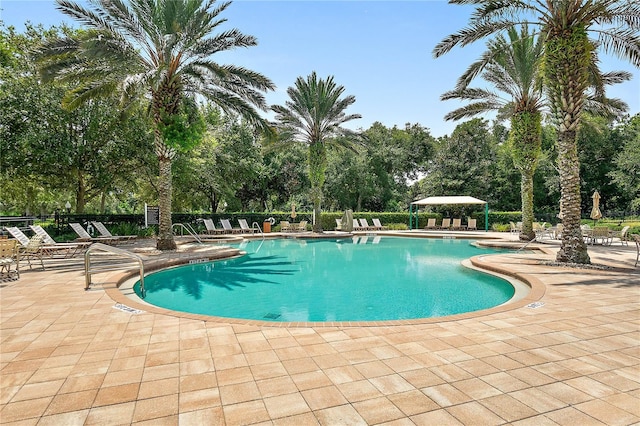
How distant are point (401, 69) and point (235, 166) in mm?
15067

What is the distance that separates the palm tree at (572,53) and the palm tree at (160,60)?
355 inches

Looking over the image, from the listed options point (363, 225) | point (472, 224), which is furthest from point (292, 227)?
point (472, 224)

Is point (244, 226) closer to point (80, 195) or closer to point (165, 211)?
point (80, 195)

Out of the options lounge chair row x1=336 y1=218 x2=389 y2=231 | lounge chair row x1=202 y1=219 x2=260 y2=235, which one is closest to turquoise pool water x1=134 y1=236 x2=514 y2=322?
lounge chair row x1=202 y1=219 x2=260 y2=235

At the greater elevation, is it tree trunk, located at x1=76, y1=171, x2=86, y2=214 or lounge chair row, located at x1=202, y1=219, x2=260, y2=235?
tree trunk, located at x1=76, y1=171, x2=86, y2=214

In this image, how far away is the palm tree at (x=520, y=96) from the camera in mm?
15516

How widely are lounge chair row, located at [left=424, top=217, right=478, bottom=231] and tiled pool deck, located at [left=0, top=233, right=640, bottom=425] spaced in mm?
21988

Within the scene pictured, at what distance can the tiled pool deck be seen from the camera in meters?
2.73

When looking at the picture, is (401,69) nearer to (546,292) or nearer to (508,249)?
(508,249)

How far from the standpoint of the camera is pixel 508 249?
604 inches

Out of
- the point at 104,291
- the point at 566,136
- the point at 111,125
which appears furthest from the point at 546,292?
the point at 111,125

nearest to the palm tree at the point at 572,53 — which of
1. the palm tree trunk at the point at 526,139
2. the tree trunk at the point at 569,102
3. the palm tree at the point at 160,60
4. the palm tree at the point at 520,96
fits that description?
the tree trunk at the point at 569,102

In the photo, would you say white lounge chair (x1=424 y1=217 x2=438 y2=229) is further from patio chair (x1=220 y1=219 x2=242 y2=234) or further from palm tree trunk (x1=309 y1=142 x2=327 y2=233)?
patio chair (x1=220 y1=219 x2=242 y2=234)

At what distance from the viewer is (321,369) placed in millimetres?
3475
